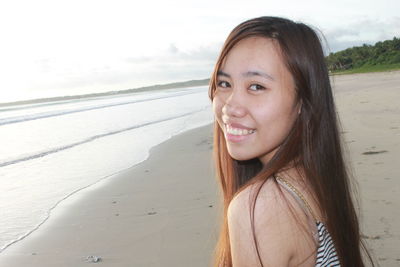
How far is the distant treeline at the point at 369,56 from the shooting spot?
43.8 meters

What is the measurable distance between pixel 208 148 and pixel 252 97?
27.1ft

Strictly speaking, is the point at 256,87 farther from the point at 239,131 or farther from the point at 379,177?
the point at 379,177

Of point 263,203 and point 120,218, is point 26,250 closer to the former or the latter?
point 120,218

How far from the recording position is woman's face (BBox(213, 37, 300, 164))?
1.60 m

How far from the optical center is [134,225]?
503 cm

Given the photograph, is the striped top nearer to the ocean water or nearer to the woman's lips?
the woman's lips

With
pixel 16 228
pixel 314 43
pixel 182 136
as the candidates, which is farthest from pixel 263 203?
pixel 182 136

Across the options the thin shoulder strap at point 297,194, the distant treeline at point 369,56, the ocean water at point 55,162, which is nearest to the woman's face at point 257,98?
the thin shoulder strap at point 297,194

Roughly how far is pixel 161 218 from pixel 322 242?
3.80 m

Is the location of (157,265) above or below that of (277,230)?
below

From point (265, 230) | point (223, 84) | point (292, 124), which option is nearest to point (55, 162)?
point (223, 84)

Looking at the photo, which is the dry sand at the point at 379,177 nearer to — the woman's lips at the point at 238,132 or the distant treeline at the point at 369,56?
the woman's lips at the point at 238,132

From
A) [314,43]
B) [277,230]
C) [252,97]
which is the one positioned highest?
[314,43]

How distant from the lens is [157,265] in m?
3.93
